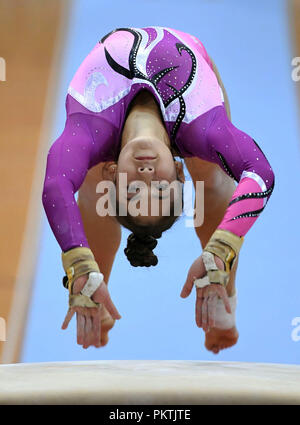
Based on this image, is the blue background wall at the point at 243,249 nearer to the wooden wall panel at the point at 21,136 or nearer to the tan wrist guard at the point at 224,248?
the wooden wall panel at the point at 21,136

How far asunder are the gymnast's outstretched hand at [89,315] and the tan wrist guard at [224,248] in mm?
195

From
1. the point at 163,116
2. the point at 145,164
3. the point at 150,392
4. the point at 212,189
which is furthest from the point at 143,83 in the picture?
the point at 150,392

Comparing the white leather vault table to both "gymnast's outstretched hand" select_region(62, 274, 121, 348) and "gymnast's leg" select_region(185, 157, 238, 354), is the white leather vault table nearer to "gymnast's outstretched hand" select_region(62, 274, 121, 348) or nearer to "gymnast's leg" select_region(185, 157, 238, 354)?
"gymnast's outstretched hand" select_region(62, 274, 121, 348)

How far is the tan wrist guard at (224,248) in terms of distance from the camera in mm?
1305

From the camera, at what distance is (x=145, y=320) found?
2.21 metres

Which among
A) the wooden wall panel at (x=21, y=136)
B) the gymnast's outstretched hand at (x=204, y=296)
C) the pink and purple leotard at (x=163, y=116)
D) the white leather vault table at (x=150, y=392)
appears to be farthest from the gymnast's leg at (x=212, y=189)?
the white leather vault table at (x=150, y=392)

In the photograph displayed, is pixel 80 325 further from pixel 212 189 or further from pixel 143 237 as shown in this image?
pixel 212 189

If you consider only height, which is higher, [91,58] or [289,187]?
[289,187]

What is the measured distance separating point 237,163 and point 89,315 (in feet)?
1.43

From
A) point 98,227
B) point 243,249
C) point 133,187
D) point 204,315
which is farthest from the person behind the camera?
point 243,249

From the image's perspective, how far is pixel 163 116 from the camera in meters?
1.53

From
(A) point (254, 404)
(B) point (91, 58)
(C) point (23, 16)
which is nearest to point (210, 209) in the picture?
(B) point (91, 58)
